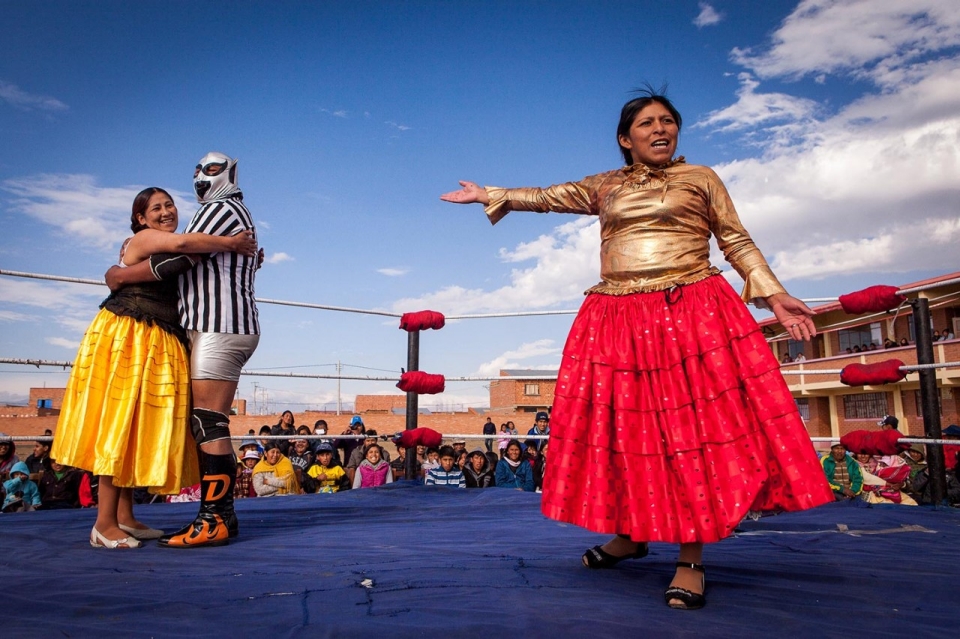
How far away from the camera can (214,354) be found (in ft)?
9.28

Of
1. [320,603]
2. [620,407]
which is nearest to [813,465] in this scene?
[620,407]

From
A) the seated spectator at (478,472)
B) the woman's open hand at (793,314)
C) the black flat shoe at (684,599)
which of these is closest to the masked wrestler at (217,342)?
the black flat shoe at (684,599)

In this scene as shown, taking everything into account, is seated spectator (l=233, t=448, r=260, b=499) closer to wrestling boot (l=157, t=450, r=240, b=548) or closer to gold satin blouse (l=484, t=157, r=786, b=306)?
wrestling boot (l=157, t=450, r=240, b=548)

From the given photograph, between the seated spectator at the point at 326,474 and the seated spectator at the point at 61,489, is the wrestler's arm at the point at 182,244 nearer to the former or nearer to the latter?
the seated spectator at the point at 61,489

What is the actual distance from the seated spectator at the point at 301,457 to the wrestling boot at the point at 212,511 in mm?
4328

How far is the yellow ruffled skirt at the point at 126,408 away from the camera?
2707 millimetres

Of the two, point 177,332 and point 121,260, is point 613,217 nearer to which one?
point 177,332

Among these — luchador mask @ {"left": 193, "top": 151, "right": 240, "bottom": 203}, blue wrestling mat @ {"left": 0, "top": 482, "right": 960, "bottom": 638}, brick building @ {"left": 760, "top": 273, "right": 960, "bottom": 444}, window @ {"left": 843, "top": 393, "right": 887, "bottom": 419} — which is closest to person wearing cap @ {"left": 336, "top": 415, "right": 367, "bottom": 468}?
blue wrestling mat @ {"left": 0, "top": 482, "right": 960, "bottom": 638}

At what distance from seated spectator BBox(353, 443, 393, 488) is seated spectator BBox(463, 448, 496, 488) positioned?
78 centimetres

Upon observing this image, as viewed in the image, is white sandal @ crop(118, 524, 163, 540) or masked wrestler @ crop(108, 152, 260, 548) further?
white sandal @ crop(118, 524, 163, 540)

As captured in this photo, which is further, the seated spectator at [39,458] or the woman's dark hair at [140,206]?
the seated spectator at [39,458]

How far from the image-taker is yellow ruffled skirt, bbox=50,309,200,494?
271 cm

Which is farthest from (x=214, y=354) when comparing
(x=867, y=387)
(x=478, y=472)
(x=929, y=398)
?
(x=867, y=387)

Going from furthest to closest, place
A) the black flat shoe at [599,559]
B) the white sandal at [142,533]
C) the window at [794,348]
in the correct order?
the window at [794,348] → the white sandal at [142,533] → the black flat shoe at [599,559]
